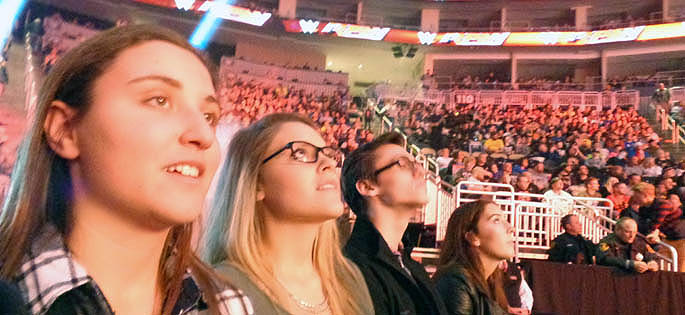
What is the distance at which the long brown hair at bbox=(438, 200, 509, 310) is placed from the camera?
3.13 m

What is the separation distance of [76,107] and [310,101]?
18.1 m

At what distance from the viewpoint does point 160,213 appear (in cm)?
96

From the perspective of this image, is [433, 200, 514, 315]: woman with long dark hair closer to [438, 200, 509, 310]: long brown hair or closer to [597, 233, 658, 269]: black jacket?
[438, 200, 509, 310]: long brown hair

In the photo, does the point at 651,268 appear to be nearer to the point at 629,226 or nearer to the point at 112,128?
the point at 629,226

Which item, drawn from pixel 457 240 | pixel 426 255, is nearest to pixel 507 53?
pixel 426 255

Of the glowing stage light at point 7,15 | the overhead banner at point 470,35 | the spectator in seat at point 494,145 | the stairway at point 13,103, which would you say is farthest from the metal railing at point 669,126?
the glowing stage light at point 7,15

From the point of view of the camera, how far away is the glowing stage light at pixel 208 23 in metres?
20.4

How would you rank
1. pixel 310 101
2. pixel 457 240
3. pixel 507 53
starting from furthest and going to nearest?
1. pixel 507 53
2. pixel 310 101
3. pixel 457 240

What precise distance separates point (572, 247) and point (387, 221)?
4.14 m

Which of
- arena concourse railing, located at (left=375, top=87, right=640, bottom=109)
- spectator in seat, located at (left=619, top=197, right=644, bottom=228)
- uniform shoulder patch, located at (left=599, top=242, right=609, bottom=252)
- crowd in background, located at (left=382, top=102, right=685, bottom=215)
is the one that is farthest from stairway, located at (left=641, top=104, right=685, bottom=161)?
uniform shoulder patch, located at (left=599, top=242, right=609, bottom=252)

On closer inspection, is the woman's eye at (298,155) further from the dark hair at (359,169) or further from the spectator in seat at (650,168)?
the spectator in seat at (650,168)

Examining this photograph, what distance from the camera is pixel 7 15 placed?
Answer: 12.8m

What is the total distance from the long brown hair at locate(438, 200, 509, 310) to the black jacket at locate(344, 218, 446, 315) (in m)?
0.63

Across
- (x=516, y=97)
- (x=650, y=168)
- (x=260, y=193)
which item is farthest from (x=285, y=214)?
(x=516, y=97)
